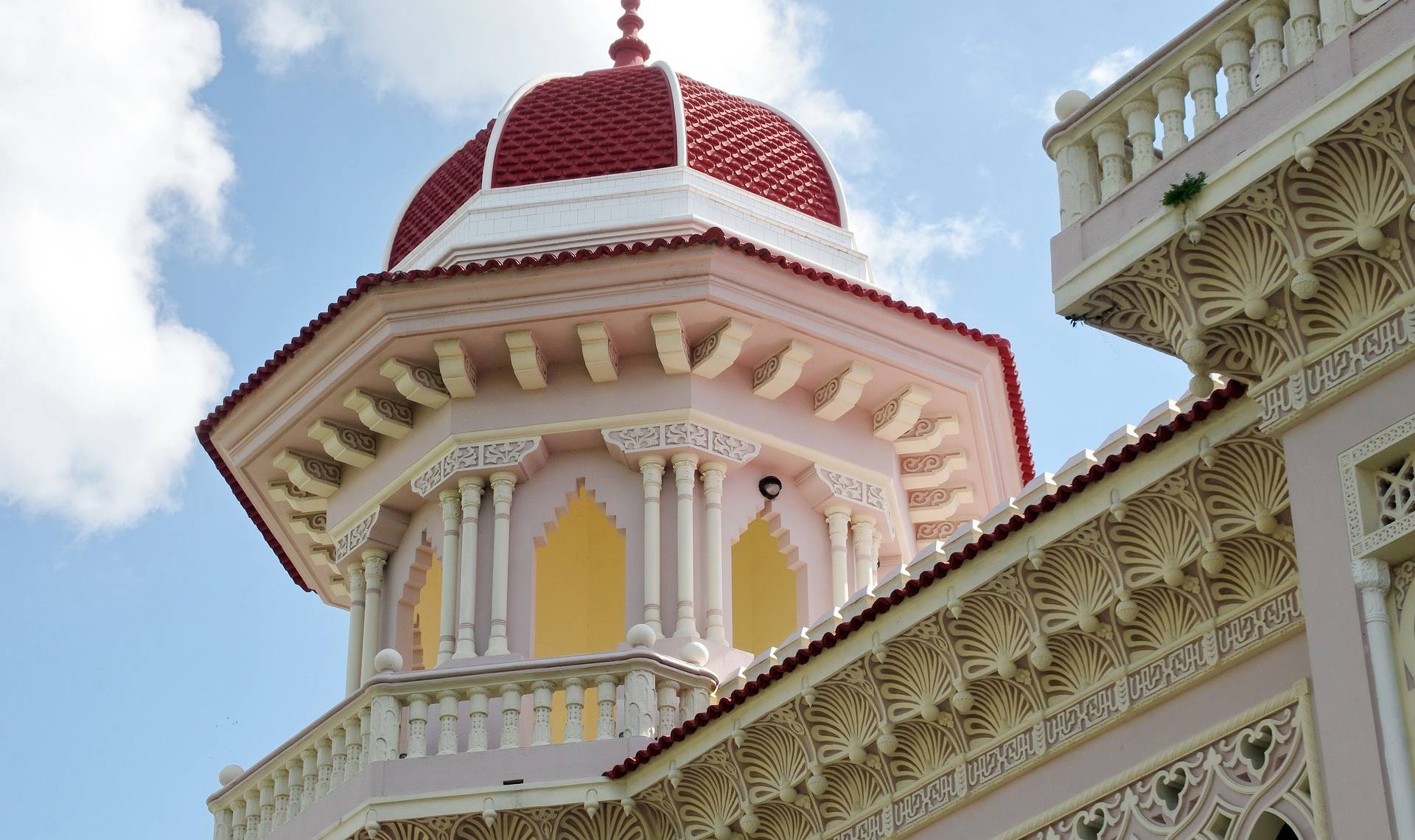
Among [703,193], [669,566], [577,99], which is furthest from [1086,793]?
[577,99]

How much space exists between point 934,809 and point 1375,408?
9.91 ft

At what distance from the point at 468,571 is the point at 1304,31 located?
23.5 ft

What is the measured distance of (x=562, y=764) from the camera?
38.9ft

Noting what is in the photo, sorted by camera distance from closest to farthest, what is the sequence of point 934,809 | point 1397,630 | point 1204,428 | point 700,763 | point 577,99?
1. point 1397,630
2. point 1204,428
3. point 934,809
4. point 700,763
5. point 577,99

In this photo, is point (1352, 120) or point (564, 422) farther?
point (564, 422)

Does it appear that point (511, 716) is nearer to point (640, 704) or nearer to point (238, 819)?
point (640, 704)

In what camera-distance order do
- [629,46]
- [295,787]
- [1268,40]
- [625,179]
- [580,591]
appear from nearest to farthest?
[1268,40] < [295,787] < [625,179] < [580,591] < [629,46]

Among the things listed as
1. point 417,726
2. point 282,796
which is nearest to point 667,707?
point 417,726

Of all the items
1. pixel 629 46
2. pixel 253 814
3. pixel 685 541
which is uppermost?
pixel 629 46

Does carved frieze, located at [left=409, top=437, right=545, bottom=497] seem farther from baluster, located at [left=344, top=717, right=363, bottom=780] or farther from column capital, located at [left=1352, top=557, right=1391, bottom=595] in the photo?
column capital, located at [left=1352, top=557, right=1391, bottom=595]

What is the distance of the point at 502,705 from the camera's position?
1232cm

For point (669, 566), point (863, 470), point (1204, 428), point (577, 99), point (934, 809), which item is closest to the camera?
point (1204, 428)

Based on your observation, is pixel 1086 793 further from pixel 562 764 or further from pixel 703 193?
pixel 703 193

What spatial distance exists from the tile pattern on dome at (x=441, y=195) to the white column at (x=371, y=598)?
7.41 ft
